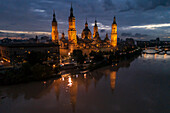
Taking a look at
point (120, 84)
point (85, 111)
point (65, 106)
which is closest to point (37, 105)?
point (65, 106)

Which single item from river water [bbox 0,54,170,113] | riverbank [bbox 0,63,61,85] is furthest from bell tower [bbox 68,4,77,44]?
river water [bbox 0,54,170,113]

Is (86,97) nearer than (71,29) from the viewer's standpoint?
Yes

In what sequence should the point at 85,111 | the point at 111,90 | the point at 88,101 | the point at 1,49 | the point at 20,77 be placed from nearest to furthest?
the point at 85,111
the point at 88,101
the point at 111,90
the point at 20,77
the point at 1,49

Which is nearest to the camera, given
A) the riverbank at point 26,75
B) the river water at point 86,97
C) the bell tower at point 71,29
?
the river water at point 86,97

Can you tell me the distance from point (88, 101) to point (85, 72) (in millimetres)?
9504

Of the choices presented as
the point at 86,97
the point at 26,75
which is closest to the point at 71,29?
the point at 26,75

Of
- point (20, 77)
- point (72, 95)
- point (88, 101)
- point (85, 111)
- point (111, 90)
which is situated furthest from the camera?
point (20, 77)

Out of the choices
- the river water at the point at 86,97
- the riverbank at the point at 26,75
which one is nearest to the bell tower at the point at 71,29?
the riverbank at the point at 26,75

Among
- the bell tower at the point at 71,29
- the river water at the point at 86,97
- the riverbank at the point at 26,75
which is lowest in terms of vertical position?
the river water at the point at 86,97

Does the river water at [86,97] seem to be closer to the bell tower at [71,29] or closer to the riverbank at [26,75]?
the riverbank at [26,75]

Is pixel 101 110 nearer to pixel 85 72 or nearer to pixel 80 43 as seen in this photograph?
pixel 85 72

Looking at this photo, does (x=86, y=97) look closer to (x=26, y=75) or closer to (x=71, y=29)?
(x=26, y=75)

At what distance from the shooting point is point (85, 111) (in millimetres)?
10172

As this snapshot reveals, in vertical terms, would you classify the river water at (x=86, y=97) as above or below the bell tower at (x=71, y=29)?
below
